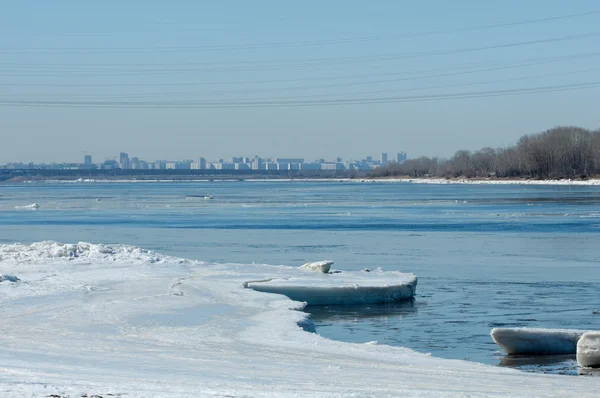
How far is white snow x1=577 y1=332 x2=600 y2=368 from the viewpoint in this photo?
42.7 feet

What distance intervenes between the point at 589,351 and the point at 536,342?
1288 mm

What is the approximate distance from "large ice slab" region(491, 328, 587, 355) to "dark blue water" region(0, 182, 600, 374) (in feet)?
0.92

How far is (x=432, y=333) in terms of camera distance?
644 inches

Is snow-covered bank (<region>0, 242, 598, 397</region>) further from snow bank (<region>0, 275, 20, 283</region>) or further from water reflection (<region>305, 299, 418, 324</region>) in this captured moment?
water reflection (<region>305, 299, 418, 324</region>)

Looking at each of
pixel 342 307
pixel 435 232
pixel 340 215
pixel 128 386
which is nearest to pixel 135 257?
pixel 342 307

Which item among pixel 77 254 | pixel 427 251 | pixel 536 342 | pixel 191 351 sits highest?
pixel 77 254

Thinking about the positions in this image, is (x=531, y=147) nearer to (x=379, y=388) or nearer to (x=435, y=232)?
(x=435, y=232)

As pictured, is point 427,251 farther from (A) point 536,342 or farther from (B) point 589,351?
(B) point 589,351

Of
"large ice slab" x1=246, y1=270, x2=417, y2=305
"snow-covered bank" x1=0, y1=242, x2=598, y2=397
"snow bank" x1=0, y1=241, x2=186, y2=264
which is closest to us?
"snow-covered bank" x1=0, y1=242, x2=598, y2=397

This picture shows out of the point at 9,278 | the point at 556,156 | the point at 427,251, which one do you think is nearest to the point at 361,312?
the point at 9,278

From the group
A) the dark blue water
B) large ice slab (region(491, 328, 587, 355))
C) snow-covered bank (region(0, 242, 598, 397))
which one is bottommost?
the dark blue water

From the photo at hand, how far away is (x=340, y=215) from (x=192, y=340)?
45236 mm

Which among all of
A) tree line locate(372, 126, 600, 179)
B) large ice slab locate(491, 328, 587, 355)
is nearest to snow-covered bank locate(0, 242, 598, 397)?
large ice slab locate(491, 328, 587, 355)

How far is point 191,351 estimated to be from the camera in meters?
12.8
